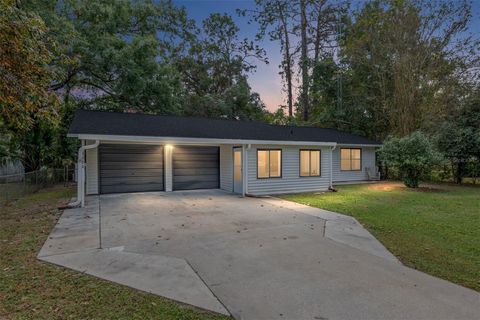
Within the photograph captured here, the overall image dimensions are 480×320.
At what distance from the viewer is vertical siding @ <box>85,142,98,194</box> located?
1022cm

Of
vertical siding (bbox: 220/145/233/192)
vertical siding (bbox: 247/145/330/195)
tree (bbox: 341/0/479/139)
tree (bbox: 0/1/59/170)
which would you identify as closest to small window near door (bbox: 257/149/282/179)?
vertical siding (bbox: 247/145/330/195)

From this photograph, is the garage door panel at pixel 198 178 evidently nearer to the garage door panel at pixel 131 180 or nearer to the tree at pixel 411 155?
the garage door panel at pixel 131 180

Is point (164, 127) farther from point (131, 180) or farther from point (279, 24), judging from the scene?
point (279, 24)

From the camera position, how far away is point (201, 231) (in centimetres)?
550

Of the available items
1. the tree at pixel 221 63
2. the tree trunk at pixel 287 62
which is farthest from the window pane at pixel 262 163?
the tree trunk at pixel 287 62

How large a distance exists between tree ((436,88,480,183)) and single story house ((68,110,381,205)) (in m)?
6.92

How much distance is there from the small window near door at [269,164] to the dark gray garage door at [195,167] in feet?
8.15

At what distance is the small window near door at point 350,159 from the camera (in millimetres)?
15391

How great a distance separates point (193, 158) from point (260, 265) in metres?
8.67

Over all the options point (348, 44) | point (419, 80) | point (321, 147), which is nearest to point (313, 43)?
point (348, 44)

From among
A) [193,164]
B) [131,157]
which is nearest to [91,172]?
[131,157]

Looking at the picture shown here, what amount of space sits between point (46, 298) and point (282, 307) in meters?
2.40

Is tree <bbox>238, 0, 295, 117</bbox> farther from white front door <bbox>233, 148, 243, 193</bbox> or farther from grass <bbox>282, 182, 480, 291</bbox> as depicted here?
grass <bbox>282, 182, 480, 291</bbox>

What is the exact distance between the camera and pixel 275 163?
1116 centimetres
